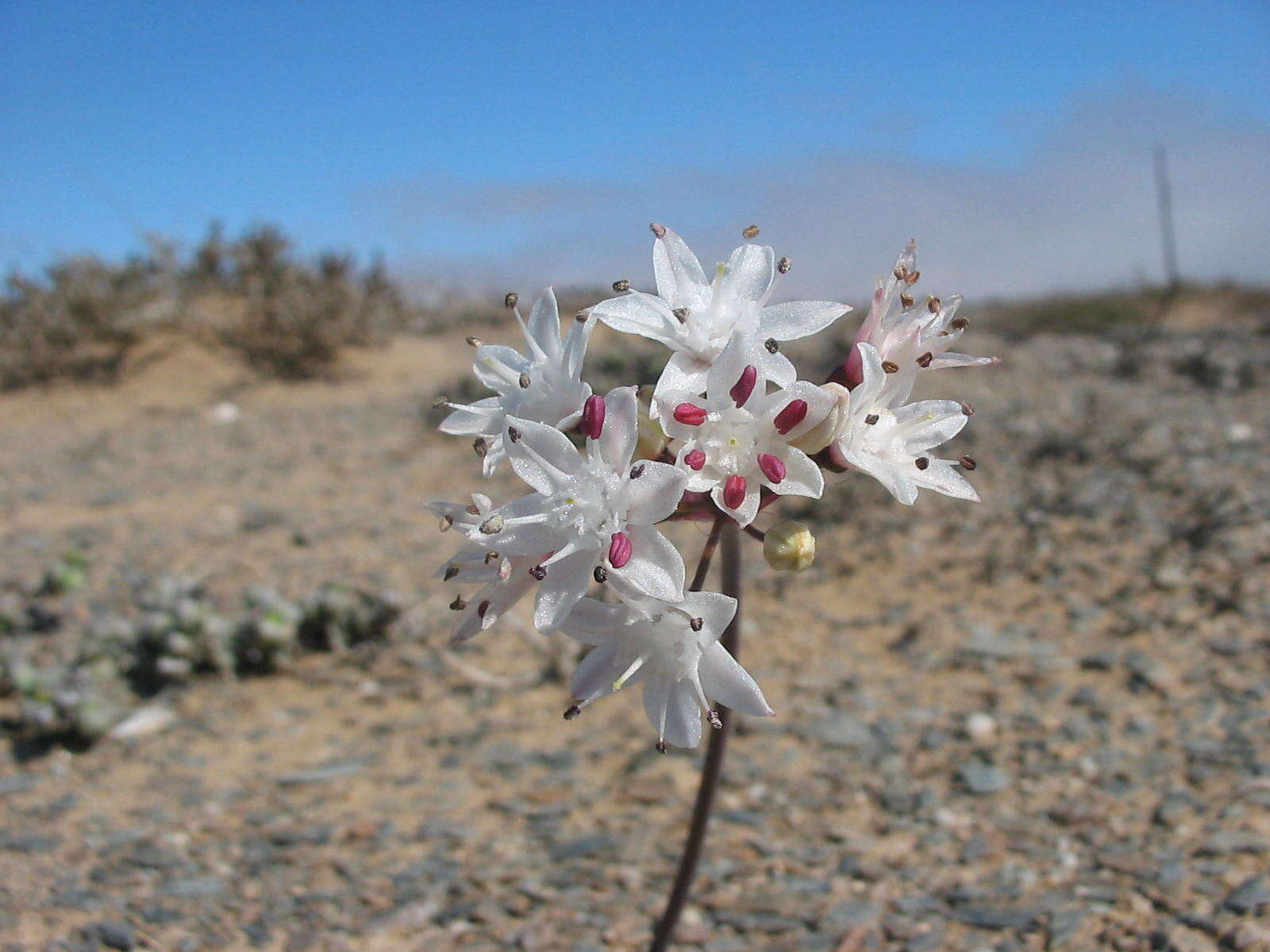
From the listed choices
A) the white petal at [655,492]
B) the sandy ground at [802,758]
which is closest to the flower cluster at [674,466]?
the white petal at [655,492]

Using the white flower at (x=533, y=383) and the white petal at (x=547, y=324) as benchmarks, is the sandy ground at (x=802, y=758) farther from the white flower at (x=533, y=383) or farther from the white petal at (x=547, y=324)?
the white petal at (x=547, y=324)

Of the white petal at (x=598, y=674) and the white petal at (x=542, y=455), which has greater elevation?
the white petal at (x=542, y=455)

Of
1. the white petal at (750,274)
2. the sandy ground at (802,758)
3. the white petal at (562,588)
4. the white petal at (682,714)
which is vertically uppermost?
the white petal at (750,274)

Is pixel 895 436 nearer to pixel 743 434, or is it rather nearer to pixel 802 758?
pixel 743 434

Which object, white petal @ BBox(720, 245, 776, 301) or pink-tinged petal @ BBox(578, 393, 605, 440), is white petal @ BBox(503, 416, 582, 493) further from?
white petal @ BBox(720, 245, 776, 301)

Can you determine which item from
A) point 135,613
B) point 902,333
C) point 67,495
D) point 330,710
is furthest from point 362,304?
point 902,333

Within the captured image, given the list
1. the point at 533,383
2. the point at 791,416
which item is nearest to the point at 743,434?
the point at 791,416
